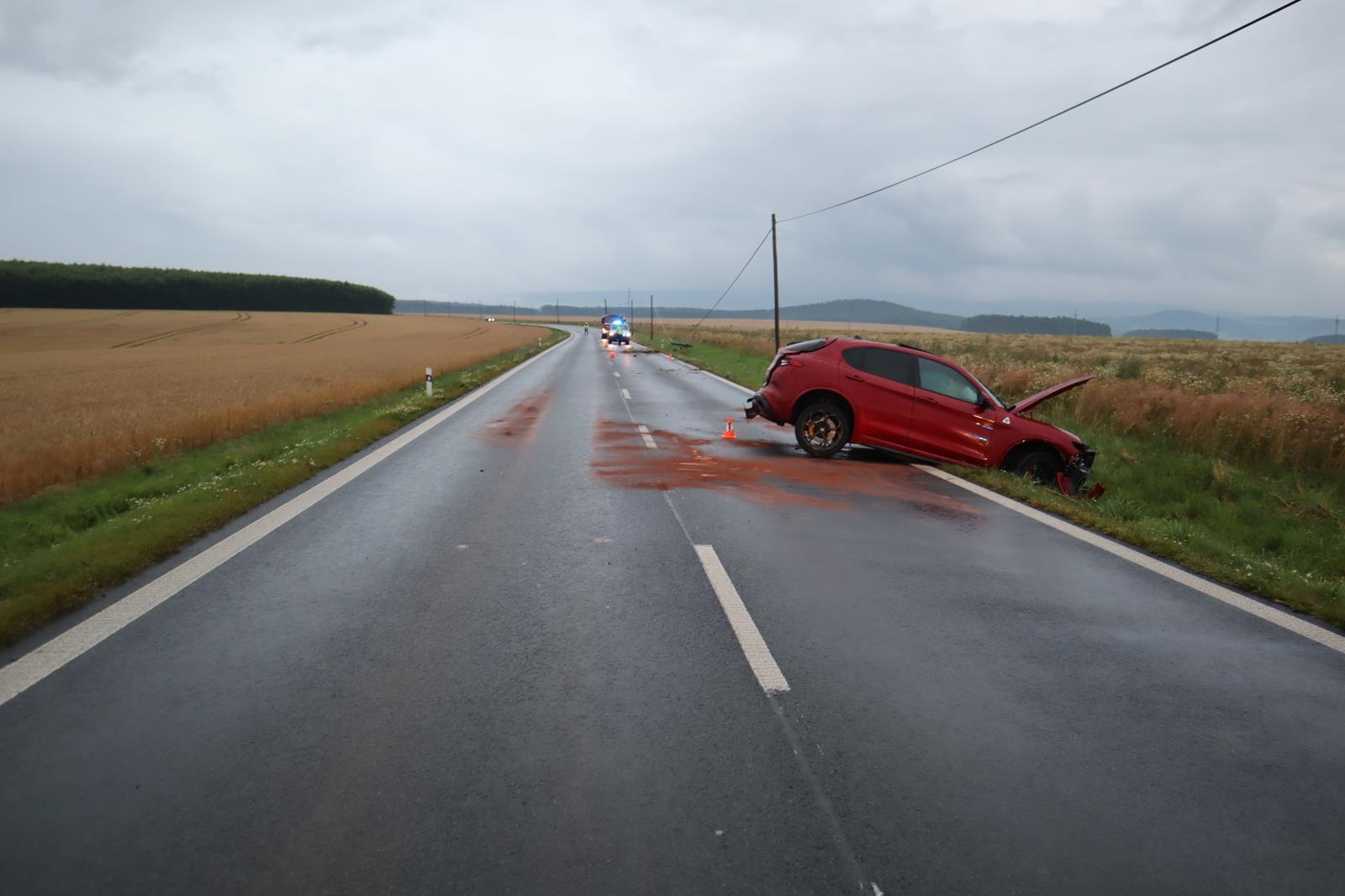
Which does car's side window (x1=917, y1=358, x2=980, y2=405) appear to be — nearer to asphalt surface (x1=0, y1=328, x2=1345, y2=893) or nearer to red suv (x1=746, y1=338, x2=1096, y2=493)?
red suv (x1=746, y1=338, x2=1096, y2=493)

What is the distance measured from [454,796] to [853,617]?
9.68 ft

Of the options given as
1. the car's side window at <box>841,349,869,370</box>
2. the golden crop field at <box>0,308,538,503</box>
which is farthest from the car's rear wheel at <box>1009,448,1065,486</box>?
the golden crop field at <box>0,308,538,503</box>

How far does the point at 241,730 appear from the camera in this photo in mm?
3754

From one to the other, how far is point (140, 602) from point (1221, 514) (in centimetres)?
1054

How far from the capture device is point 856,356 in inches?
472

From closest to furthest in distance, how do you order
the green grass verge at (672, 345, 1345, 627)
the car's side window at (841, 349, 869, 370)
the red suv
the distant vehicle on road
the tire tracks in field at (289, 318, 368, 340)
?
the green grass verge at (672, 345, 1345, 627) < the red suv < the car's side window at (841, 349, 869, 370) < the distant vehicle on road < the tire tracks in field at (289, 318, 368, 340)

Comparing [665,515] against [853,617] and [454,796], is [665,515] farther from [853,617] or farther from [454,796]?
[454,796]

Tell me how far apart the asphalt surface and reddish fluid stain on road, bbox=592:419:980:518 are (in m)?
2.32

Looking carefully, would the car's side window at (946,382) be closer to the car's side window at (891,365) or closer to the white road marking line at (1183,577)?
the car's side window at (891,365)

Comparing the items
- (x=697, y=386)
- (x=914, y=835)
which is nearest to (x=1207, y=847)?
(x=914, y=835)

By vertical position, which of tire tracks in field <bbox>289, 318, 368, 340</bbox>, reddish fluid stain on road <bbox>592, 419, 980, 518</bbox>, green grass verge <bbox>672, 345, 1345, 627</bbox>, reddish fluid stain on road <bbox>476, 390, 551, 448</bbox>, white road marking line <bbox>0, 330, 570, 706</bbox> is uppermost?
tire tracks in field <bbox>289, 318, 368, 340</bbox>

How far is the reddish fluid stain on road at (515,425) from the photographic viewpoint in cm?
1334

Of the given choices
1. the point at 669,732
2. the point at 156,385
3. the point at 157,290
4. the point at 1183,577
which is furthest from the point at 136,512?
the point at 157,290

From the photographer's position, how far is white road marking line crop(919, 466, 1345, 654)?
538 cm
